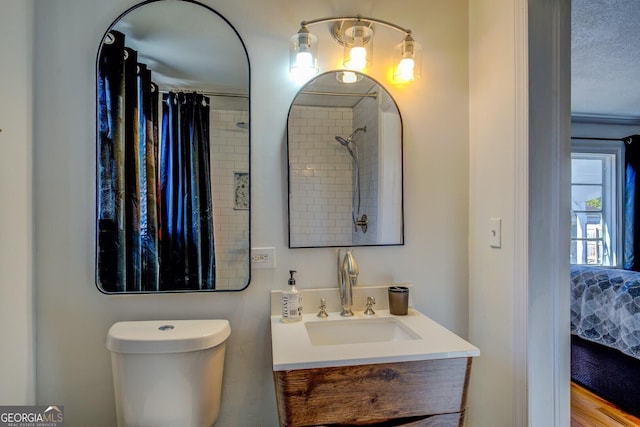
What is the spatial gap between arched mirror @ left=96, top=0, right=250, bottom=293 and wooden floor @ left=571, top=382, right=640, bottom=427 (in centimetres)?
214

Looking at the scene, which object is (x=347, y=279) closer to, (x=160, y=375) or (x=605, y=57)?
(x=160, y=375)

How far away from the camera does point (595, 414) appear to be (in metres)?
2.03

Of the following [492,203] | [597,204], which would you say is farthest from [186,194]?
[597,204]

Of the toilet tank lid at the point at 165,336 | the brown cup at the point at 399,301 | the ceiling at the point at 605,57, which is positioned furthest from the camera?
the ceiling at the point at 605,57

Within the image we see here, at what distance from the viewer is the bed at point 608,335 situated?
199 centimetres

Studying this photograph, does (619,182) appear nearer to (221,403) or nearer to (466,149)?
(466,149)

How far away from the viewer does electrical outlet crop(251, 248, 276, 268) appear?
1.39 metres

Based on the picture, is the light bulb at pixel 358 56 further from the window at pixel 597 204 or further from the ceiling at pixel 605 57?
the window at pixel 597 204

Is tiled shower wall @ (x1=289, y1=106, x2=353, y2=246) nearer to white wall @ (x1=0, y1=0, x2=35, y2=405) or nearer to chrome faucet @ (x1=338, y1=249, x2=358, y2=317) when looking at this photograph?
chrome faucet @ (x1=338, y1=249, x2=358, y2=317)

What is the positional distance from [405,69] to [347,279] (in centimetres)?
90

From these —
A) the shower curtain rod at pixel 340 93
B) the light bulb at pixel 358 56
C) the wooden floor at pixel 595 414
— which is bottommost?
the wooden floor at pixel 595 414

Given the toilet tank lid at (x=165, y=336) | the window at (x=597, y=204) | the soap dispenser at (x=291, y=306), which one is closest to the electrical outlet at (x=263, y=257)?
the soap dispenser at (x=291, y=306)

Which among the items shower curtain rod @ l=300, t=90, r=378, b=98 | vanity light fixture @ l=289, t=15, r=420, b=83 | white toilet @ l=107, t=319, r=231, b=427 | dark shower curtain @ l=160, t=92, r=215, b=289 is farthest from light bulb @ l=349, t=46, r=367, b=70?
white toilet @ l=107, t=319, r=231, b=427

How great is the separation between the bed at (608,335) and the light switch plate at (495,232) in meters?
1.35
